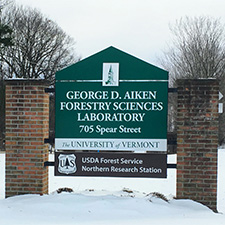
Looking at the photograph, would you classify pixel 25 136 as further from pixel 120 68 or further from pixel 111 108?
pixel 120 68

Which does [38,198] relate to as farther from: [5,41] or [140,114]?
[5,41]

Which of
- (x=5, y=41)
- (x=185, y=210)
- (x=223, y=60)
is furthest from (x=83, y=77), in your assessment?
(x=223, y=60)

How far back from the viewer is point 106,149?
7012 mm

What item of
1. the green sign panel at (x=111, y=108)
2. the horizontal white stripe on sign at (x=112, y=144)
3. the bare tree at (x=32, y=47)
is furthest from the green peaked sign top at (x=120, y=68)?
the bare tree at (x=32, y=47)

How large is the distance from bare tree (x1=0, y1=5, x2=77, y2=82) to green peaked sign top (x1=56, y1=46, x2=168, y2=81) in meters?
26.7

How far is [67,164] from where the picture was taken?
7.09 metres

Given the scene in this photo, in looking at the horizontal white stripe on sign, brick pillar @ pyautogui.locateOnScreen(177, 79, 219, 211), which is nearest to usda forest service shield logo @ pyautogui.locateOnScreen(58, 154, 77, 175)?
the horizontal white stripe on sign

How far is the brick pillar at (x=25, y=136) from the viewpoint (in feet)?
23.0

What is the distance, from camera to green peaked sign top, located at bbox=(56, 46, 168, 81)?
695 cm

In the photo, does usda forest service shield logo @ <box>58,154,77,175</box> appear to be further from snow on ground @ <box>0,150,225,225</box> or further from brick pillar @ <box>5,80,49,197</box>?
snow on ground @ <box>0,150,225,225</box>

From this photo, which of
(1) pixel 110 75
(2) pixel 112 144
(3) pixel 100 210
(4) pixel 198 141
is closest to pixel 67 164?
(2) pixel 112 144

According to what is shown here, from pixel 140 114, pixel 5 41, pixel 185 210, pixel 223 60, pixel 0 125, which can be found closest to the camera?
pixel 185 210

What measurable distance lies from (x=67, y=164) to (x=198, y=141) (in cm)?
244

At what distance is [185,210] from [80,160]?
2.09 meters
